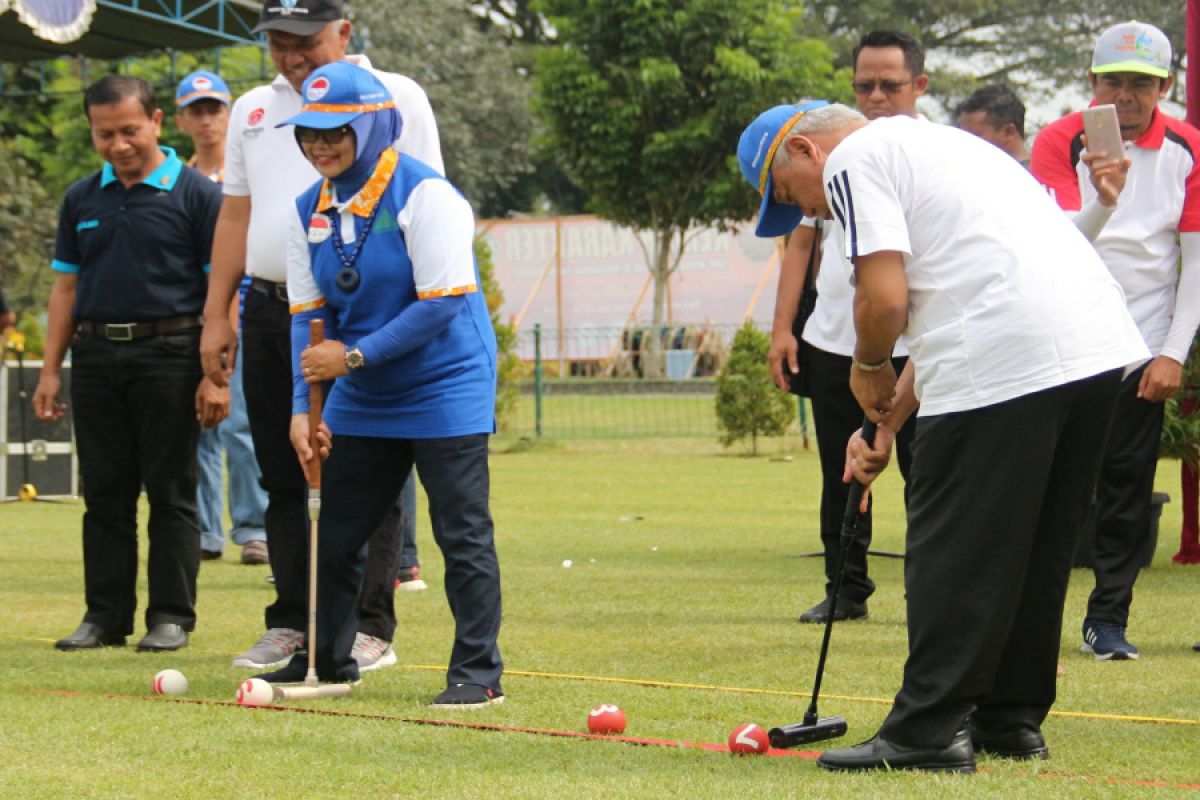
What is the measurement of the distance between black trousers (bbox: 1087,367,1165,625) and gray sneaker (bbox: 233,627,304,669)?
2.89m

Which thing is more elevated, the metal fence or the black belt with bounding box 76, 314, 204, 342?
the black belt with bounding box 76, 314, 204, 342

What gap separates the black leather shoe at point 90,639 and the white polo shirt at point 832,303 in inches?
121

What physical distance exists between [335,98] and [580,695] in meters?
2.00

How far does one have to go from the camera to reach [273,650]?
6.37 m

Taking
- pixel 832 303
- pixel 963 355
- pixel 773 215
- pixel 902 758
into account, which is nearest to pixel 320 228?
pixel 773 215

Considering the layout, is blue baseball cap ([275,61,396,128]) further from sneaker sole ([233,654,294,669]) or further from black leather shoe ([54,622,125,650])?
black leather shoe ([54,622,125,650])

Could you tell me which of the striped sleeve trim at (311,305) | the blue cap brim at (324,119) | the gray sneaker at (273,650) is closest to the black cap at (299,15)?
the blue cap brim at (324,119)

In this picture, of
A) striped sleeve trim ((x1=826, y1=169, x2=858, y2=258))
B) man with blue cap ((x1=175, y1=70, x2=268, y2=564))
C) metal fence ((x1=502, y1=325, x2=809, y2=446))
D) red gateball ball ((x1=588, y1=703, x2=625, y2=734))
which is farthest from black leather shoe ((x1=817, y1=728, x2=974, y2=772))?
metal fence ((x1=502, y1=325, x2=809, y2=446))

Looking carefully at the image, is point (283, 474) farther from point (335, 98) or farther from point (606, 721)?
point (606, 721)

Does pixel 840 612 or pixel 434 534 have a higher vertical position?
pixel 434 534

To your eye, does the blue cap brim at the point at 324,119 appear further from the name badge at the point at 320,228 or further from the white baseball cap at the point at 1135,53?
the white baseball cap at the point at 1135,53

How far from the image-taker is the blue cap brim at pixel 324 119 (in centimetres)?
541

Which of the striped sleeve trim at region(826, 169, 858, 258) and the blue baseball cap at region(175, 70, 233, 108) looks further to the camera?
the blue baseball cap at region(175, 70, 233, 108)

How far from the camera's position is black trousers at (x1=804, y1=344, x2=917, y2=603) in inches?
297
